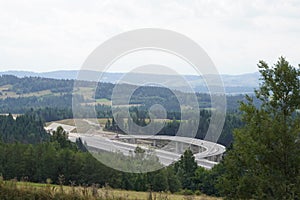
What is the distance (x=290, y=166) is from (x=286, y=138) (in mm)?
724

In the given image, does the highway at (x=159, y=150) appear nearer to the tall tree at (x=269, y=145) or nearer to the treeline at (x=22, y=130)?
the treeline at (x=22, y=130)

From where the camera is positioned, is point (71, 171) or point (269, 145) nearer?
point (269, 145)

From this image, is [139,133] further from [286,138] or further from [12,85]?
[12,85]

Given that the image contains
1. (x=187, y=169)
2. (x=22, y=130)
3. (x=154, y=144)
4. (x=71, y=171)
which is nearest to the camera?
(x=71, y=171)

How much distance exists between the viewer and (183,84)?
98.3ft

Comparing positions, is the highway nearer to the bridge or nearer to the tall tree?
the bridge

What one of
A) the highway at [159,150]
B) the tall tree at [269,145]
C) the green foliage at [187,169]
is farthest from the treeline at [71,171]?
the tall tree at [269,145]

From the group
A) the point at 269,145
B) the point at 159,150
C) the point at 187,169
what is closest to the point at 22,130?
the point at 159,150

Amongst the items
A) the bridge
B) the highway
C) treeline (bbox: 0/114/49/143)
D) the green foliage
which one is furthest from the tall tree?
treeline (bbox: 0/114/49/143)

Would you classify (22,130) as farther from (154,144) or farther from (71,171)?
(71,171)

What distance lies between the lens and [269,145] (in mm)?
10438

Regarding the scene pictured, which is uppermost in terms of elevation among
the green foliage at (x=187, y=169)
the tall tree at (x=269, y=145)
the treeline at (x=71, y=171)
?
the tall tree at (x=269, y=145)

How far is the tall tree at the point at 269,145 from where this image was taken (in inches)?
403

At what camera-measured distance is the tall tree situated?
10227mm
